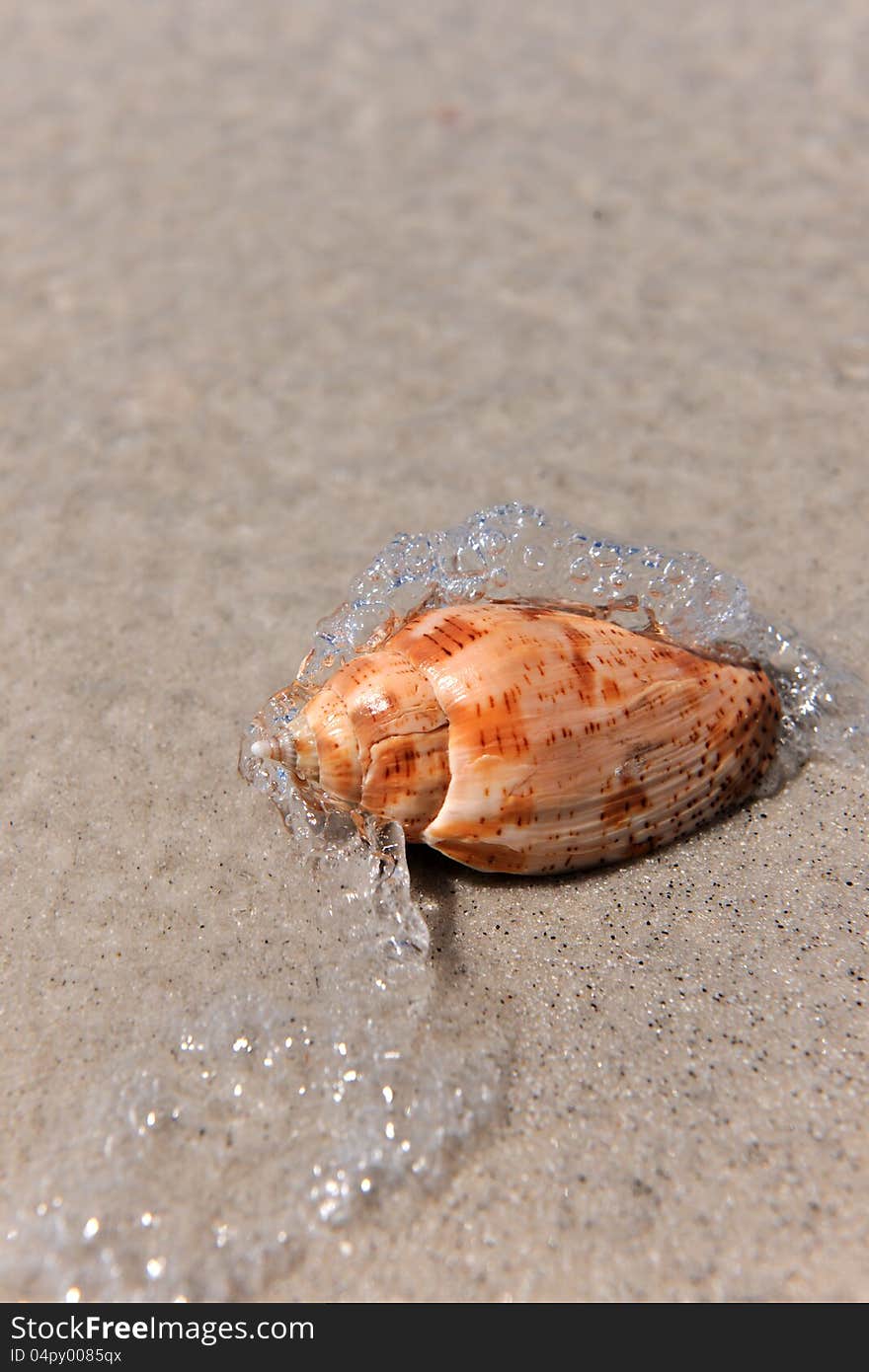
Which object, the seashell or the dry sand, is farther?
the seashell

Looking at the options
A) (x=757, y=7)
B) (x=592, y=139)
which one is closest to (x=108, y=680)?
(x=592, y=139)

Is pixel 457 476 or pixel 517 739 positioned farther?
pixel 457 476

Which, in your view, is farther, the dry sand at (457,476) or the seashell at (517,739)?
the seashell at (517,739)

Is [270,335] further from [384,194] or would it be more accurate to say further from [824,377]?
[824,377]
